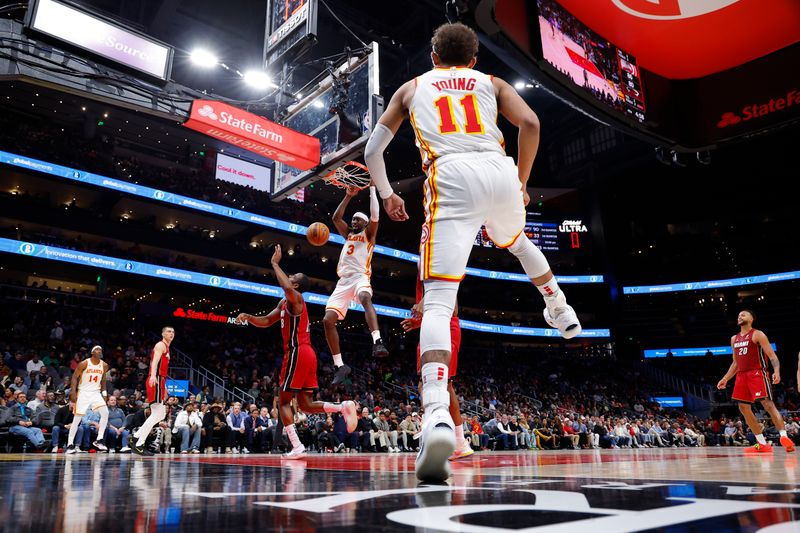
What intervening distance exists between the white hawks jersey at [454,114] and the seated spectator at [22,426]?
30.3 feet

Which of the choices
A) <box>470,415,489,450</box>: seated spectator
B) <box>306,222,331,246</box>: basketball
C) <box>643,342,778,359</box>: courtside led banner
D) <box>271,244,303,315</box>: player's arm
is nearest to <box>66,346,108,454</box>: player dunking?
<box>271,244,303,315</box>: player's arm

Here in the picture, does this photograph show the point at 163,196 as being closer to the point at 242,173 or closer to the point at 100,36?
the point at 242,173

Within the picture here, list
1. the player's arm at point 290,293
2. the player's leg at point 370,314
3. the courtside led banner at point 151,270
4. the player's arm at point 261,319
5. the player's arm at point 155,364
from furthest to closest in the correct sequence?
the courtside led banner at point 151,270 < the player's arm at point 155,364 < the player's leg at point 370,314 < the player's arm at point 261,319 < the player's arm at point 290,293

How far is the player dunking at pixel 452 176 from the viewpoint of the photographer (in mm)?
2111

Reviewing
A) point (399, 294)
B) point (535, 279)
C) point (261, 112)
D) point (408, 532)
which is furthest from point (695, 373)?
point (408, 532)

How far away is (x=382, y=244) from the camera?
2658 cm

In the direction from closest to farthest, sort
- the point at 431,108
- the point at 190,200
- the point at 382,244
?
the point at 431,108 → the point at 190,200 → the point at 382,244

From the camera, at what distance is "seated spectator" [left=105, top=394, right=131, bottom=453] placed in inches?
373

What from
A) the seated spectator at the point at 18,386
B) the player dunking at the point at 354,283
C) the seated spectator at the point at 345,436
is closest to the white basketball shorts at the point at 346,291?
the player dunking at the point at 354,283

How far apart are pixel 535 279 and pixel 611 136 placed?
93.0 feet

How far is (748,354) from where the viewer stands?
20.1ft

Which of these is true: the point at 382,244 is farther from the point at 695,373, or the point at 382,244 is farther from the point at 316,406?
the point at 316,406

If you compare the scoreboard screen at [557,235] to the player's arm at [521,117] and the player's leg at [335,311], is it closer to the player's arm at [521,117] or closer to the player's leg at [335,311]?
the player's leg at [335,311]

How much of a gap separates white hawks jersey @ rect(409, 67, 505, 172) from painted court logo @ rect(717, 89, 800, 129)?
12.4ft
